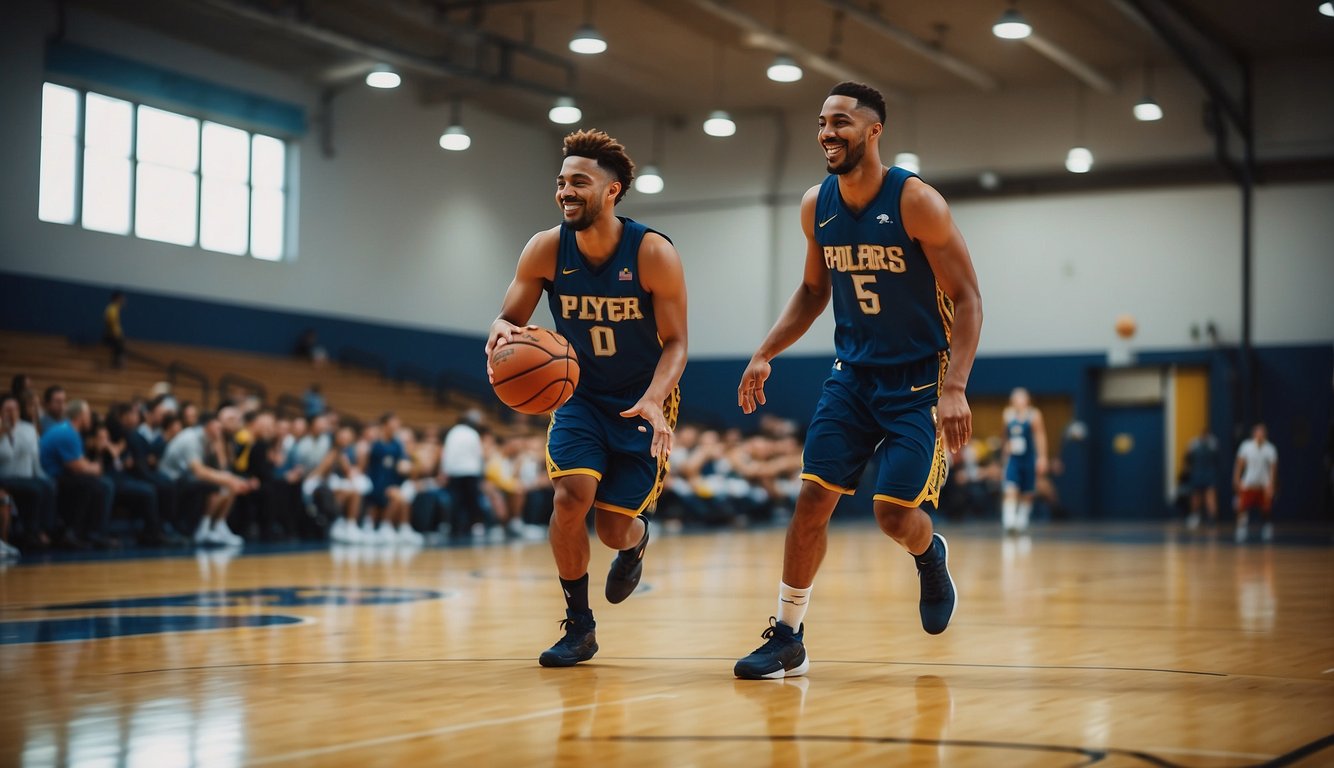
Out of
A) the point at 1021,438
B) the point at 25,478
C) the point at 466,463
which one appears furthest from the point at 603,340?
the point at 1021,438

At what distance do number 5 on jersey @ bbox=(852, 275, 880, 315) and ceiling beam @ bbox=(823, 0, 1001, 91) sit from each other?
586 inches

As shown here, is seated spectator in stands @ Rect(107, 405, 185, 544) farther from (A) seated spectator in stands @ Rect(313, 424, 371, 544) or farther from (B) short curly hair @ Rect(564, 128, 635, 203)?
(B) short curly hair @ Rect(564, 128, 635, 203)

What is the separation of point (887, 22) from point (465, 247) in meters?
9.39

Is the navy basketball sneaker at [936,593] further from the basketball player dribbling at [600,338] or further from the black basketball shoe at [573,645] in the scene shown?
the black basketball shoe at [573,645]

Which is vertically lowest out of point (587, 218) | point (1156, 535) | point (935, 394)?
point (1156, 535)

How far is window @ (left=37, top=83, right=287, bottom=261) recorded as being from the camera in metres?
19.2

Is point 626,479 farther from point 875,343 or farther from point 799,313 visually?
point 875,343

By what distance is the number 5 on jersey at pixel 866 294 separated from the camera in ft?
16.1

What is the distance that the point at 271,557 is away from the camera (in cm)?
1216

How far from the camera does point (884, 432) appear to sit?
495 centimetres

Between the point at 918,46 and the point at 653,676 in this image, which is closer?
the point at 653,676

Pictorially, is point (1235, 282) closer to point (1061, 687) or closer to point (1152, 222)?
point (1152, 222)

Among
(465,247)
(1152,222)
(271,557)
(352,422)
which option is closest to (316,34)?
(352,422)

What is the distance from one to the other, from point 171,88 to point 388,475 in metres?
7.78
